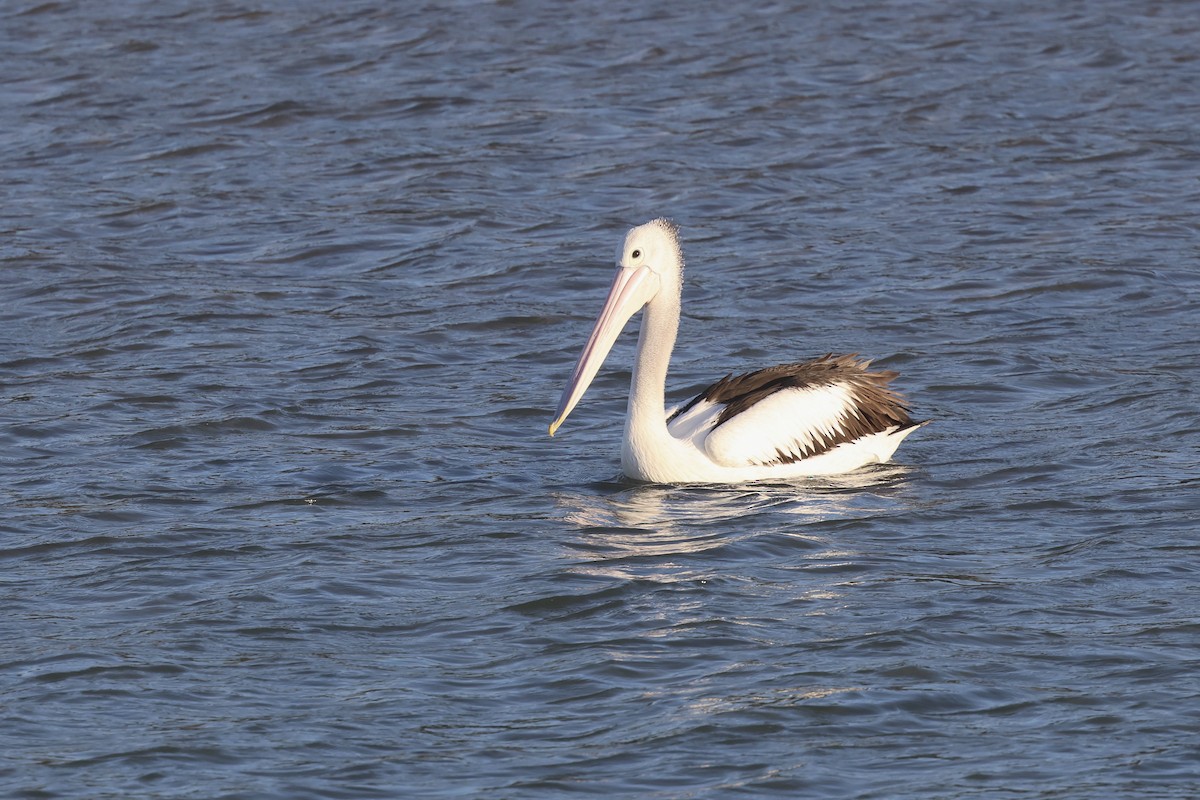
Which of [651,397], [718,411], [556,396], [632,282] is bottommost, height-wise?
[556,396]

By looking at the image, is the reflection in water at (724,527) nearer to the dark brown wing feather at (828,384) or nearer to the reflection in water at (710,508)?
the reflection in water at (710,508)

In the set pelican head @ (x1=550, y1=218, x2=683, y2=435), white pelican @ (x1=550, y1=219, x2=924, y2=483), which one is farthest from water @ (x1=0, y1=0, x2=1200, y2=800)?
pelican head @ (x1=550, y1=218, x2=683, y2=435)

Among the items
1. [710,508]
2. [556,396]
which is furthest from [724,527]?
[556,396]

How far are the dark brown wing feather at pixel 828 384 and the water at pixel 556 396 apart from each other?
0.62 feet

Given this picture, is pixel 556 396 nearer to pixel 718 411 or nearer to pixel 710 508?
pixel 718 411

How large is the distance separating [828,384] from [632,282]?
34.4 inches

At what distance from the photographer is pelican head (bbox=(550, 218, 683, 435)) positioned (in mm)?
7730

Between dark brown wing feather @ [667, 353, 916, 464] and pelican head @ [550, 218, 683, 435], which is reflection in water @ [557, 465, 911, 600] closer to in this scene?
dark brown wing feather @ [667, 353, 916, 464]

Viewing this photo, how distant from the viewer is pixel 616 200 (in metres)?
12.2

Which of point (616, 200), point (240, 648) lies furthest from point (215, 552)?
point (616, 200)

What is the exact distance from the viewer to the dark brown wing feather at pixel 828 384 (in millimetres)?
7785

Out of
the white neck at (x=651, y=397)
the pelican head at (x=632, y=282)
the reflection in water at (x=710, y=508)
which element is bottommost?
the reflection in water at (x=710, y=508)

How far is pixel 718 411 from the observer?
7.88 metres

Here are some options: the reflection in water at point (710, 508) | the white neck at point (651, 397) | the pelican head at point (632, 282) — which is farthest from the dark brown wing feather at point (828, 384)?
the pelican head at point (632, 282)
